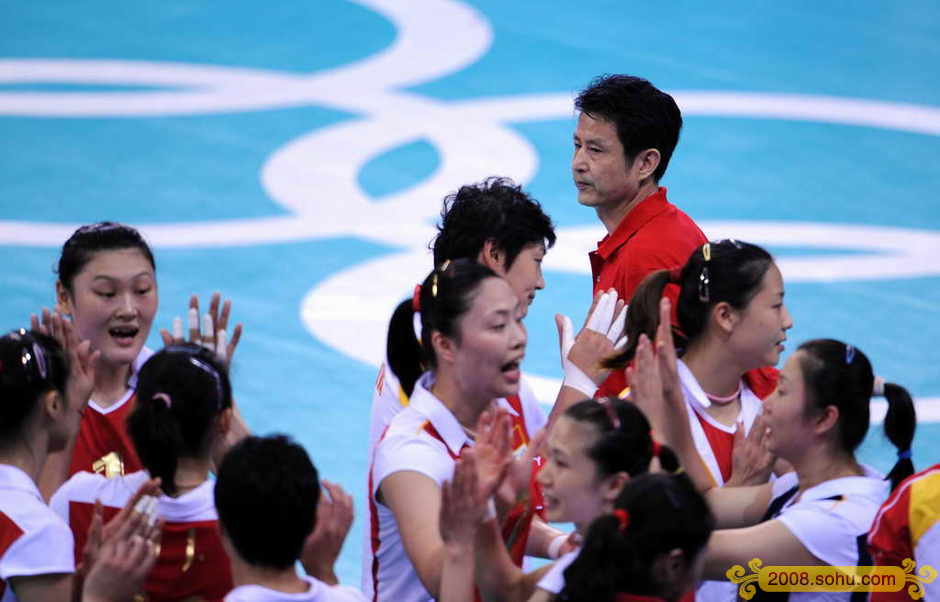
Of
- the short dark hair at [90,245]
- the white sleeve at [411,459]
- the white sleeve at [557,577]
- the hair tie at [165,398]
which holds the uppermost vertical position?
the short dark hair at [90,245]

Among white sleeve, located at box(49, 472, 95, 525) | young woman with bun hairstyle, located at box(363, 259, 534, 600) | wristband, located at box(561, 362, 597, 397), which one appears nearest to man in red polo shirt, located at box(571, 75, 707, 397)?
wristband, located at box(561, 362, 597, 397)

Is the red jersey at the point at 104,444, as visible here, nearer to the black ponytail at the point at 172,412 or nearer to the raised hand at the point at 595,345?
the black ponytail at the point at 172,412

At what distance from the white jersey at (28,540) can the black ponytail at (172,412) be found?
334 millimetres

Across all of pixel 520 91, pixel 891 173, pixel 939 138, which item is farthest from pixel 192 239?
pixel 939 138

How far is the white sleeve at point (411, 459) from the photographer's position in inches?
170

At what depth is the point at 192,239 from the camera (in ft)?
36.3

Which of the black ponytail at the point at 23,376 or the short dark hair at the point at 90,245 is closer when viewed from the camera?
the black ponytail at the point at 23,376

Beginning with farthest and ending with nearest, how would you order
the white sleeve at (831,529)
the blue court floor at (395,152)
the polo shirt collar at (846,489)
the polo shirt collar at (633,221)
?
the blue court floor at (395,152) < the polo shirt collar at (633,221) < the polo shirt collar at (846,489) < the white sleeve at (831,529)

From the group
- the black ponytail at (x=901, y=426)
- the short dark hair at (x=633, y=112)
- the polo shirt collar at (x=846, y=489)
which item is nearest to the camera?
the polo shirt collar at (x=846, y=489)

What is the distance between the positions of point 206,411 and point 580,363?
5.34ft

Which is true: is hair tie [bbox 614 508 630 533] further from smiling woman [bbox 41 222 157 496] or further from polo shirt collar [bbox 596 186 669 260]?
polo shirt collar [bbox 596 186 669 260]

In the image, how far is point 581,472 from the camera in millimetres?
4207

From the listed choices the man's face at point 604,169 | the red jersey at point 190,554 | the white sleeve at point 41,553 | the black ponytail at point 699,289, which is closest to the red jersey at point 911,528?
the black ponytail at point 699,289

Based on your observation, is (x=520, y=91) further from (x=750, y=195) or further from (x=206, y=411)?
(x=206, y=411)
